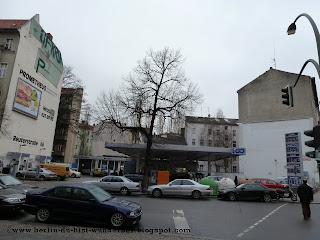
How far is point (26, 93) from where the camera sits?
3266cm

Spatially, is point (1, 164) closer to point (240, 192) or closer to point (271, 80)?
point (240, 192)

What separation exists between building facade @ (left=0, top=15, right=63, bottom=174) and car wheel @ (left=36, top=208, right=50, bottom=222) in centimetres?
1891

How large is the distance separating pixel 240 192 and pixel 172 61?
1293cm

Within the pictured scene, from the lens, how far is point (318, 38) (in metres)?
8.57

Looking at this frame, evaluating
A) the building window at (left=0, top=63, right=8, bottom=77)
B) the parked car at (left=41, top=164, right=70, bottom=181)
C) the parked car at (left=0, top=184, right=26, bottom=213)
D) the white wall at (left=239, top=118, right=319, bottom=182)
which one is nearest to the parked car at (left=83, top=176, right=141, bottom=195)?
the parked car at (left=0, top=184, right=26, bottom=213)

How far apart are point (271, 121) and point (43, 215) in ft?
136

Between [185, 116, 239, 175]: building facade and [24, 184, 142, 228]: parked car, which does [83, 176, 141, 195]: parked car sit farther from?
[185, 116, 239, 175]: building facade

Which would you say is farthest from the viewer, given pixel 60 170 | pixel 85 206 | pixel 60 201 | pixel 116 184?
pixel 60 170

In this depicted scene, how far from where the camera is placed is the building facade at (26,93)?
2961 centimetres

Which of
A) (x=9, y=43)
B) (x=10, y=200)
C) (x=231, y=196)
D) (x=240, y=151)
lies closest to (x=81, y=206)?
(x=10, y=200)

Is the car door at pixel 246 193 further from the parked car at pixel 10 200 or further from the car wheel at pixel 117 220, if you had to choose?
the parked car at pixel 10 200

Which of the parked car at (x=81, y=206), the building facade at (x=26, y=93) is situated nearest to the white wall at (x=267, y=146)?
the building facade at (x=26, y=93)

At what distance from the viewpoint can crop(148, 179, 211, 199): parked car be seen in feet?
59.7

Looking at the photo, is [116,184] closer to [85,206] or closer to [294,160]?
A: [85,206]
